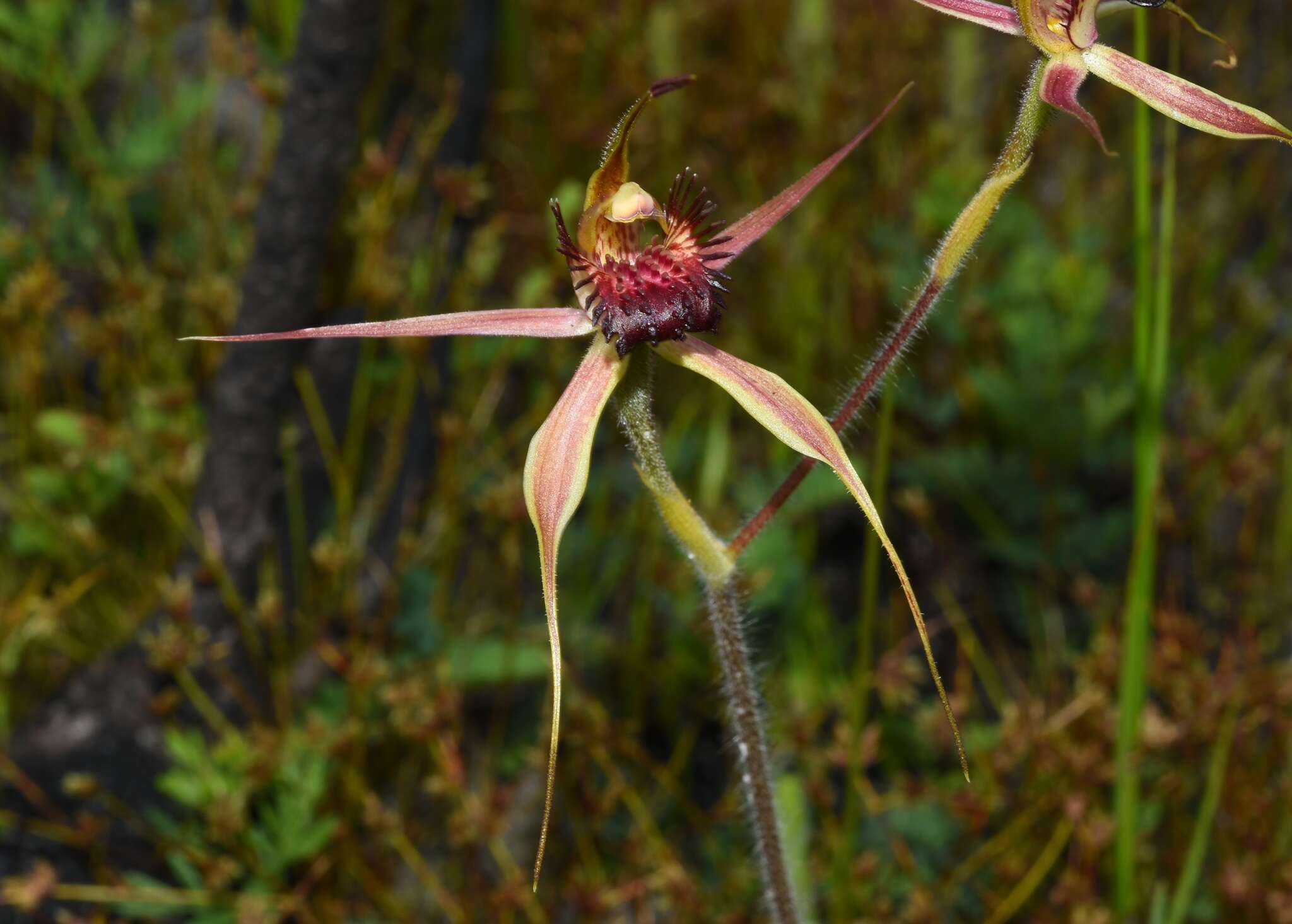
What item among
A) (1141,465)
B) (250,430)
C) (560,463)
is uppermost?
(560,463)

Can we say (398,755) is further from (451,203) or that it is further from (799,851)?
(451,203)

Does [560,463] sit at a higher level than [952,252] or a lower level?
lower

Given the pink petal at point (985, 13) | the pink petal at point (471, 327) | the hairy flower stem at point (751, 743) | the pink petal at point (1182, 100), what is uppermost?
the pink petal at point (985, 13)

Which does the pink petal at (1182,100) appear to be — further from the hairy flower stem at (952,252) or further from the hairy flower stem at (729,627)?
the hairy flower stem at (729,627)

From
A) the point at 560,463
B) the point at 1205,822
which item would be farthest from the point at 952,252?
the point at 1205,822

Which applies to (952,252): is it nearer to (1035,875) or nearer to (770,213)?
(770,213)

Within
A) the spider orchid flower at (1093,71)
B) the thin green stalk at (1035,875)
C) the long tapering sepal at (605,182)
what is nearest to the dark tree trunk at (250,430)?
the long tapering sepal at (605,182)

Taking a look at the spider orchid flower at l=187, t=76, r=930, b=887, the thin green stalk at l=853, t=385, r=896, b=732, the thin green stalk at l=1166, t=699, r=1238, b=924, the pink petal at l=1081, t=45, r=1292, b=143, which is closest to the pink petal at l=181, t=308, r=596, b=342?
the spider orchid flower at l=187, t=76, r=930, b=887
